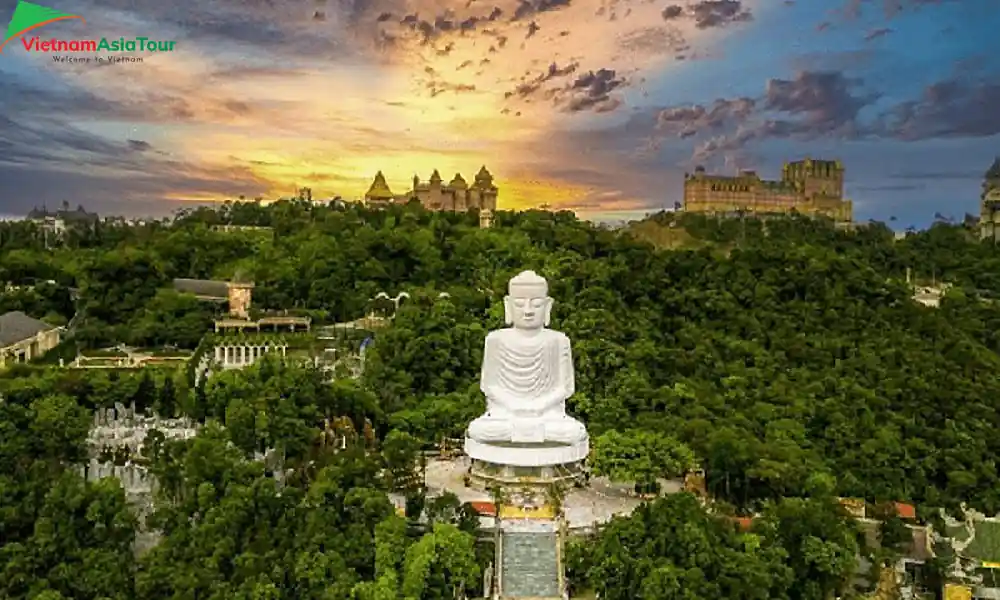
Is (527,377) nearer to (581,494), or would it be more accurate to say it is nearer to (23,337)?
(581,494)

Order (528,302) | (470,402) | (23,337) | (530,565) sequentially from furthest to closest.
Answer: (23,337) < (470,402) < (528,302) < (530,565)

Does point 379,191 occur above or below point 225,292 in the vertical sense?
above

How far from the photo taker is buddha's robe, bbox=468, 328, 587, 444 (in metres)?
13.9

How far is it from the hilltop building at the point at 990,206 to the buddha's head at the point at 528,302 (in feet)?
95.7

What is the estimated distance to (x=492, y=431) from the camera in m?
13.6

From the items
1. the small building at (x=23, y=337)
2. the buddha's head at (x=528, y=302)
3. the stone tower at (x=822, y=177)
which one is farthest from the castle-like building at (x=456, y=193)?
the buddha's head at (x=528, y=302)

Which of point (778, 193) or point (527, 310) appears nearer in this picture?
point (527, 310)

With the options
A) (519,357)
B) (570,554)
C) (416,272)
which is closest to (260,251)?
(416,272)

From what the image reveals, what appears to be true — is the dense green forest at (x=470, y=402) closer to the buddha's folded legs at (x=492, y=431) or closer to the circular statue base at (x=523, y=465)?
the circular statue base at (x=523, y=465)

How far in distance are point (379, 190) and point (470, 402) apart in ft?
88.1

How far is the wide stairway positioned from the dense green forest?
0.40 m

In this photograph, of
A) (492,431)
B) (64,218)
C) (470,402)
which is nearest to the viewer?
(492,431)

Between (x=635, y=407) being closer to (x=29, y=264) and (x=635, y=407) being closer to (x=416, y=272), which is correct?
(x=416, y=272)

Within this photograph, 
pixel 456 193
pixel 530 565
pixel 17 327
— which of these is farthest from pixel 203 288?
pixel 456 193
